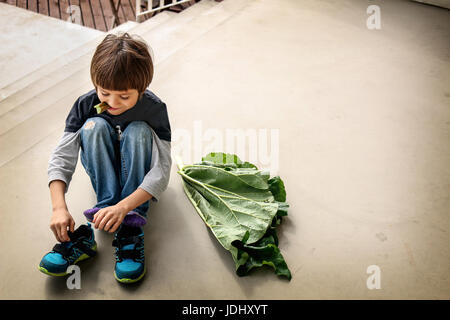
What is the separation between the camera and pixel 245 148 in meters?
2.18

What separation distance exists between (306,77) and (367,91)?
0.39 meters

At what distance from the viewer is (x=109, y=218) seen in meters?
1.42

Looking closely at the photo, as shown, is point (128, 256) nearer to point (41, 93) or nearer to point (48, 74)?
point (41, 93)

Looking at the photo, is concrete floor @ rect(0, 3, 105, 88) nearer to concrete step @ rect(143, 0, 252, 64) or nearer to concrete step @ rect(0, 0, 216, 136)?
concrete step @ rect(0, 0, 216, 136)

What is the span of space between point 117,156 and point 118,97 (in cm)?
29

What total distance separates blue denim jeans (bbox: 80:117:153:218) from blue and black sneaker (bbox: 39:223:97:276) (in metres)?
0.12

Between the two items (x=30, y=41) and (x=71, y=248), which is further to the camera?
(x=30, y=41)

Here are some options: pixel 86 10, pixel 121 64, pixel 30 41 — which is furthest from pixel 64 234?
A: pixel 86 10

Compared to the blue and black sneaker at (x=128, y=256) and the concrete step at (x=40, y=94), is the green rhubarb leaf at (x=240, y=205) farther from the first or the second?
the concrete step at (x=40, y=94)

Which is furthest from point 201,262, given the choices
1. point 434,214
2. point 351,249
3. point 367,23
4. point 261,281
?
point 367,23

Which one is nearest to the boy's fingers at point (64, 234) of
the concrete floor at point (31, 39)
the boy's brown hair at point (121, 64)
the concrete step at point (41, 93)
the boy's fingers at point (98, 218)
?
the boy's fingers at point (98, 218)

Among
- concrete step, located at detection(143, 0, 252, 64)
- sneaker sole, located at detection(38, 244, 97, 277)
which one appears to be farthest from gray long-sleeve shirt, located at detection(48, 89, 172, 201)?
concrete step, located at detection(143, 0, 252, 64)

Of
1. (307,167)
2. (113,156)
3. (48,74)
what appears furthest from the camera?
(48,74)

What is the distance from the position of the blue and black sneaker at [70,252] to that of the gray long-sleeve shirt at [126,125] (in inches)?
7.1
